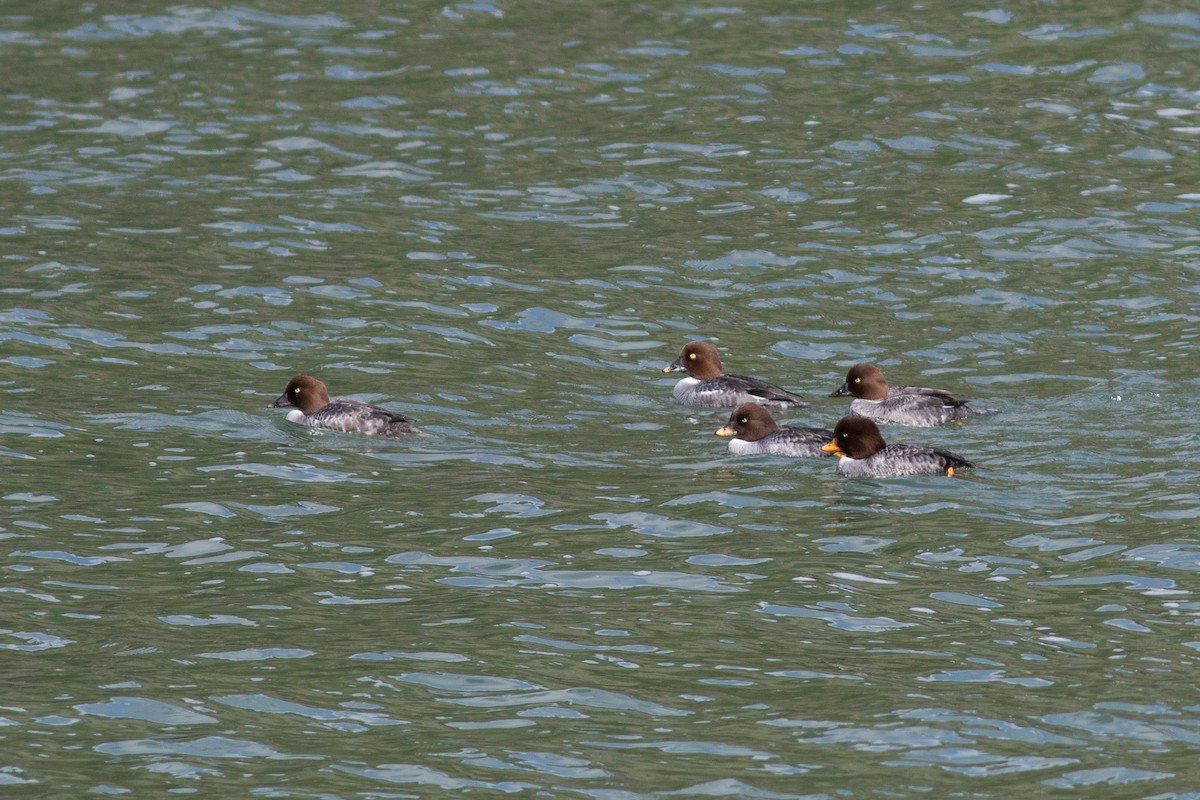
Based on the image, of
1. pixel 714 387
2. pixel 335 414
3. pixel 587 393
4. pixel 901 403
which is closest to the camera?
pixel 335 414

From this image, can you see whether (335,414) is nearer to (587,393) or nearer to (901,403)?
(587,393)

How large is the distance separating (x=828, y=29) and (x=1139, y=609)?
18.9m

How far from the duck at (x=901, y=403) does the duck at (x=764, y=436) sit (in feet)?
2.53

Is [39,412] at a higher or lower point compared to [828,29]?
lower

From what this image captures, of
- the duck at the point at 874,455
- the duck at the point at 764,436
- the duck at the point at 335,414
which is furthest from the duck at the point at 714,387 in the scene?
the duck at the point at 335,414

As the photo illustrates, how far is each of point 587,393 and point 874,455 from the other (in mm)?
3552

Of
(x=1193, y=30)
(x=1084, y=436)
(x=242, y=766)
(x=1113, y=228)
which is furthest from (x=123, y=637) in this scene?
(x=1193, y=30)

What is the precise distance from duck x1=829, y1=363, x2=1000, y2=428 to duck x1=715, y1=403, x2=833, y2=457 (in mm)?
772

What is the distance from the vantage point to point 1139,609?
12609 millimetres

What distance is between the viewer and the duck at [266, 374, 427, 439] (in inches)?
683

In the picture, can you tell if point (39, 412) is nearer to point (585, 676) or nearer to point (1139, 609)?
point (585, 676)

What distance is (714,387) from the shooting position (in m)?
18.8

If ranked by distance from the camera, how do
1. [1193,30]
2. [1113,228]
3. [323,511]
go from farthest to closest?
[1193,30], [1113,228], [323,511]

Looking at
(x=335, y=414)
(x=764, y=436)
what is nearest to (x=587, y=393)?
(x=764, y=436)
